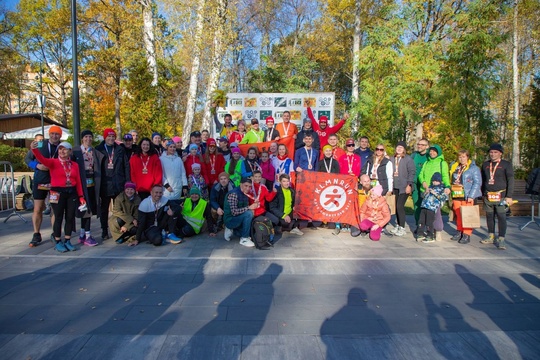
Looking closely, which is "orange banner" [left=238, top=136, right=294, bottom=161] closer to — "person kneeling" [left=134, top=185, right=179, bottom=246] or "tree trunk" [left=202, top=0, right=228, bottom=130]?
"person kneeling" [left=134, top=185, right=179, bottom=246]

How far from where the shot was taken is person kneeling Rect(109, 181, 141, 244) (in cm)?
680

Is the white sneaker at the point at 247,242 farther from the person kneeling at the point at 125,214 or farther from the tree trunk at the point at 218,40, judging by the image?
the tree trunk at the point at 218,40

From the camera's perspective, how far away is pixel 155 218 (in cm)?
699

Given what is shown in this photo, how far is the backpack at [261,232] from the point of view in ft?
21.8

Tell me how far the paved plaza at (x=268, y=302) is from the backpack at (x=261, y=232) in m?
0.21

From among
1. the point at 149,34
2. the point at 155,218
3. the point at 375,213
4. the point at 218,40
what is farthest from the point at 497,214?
the point at 149,34

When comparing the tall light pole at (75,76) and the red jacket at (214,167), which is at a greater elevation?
the tall light pole at (75,76)

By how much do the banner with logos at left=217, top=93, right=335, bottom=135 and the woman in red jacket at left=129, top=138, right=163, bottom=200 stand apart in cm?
704

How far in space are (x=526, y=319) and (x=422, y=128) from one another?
47.0ft

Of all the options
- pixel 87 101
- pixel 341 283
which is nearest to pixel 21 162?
pixel 87 101

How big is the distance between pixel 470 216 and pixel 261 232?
162 inches

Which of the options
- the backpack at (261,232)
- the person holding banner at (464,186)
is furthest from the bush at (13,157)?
the person holding banner at (464,186)

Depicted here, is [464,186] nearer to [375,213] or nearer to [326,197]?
[375,213]

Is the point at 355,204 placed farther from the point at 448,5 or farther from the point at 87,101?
Result: the point at 87,101
